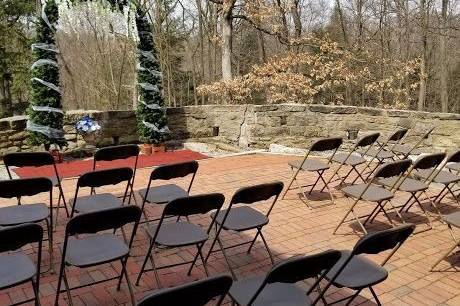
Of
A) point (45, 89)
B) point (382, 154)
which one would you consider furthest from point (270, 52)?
point (382, 154)

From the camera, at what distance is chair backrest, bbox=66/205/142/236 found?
8.40 ft

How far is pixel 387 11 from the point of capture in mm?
15781

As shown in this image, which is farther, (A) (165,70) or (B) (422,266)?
(A) (165,70)

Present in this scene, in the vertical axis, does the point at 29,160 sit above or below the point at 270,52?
below

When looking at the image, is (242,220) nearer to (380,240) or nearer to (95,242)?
(95,242)

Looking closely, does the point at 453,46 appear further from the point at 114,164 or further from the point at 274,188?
the point at 274,188

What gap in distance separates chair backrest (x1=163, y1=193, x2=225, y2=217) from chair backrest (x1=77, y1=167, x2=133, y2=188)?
0.87 metres

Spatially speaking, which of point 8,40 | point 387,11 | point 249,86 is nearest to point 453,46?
point 387,11

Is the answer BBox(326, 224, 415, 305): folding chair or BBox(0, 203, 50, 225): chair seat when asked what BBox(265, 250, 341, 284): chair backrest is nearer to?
BBox(326, 224, 415, 305): folding chair

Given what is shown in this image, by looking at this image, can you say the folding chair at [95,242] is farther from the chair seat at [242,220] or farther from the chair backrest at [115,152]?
the chair backrest at [115,152]

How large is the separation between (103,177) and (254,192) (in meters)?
1.22

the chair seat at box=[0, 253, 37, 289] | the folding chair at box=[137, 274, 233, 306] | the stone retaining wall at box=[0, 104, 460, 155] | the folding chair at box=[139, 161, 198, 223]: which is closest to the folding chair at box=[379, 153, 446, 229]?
the folding chair at box=[139, 161, 198, 223]

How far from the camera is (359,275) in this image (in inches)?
105

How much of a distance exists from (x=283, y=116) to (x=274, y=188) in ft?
18.5
